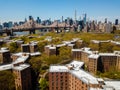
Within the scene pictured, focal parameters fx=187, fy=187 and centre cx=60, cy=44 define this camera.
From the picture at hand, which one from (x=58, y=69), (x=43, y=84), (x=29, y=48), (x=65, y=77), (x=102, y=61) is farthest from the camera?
(x=29, y=48)

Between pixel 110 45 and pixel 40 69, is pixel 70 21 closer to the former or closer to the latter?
pixel 110 45

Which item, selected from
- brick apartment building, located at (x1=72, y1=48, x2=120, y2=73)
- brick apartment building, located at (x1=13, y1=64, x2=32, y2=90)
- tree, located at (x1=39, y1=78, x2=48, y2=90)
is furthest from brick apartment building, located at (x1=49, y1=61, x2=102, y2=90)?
brick apartment building, located at (x1=72, y1=48, x2=120, y2=73)

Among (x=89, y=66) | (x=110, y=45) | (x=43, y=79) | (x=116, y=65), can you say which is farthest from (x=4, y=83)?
(x=110, y=45)

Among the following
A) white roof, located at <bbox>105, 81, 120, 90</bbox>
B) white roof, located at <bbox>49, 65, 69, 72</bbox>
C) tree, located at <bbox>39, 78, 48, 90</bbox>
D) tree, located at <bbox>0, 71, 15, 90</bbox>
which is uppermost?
white roof, located at <bbox>49, 65, 69, 72</bbox>

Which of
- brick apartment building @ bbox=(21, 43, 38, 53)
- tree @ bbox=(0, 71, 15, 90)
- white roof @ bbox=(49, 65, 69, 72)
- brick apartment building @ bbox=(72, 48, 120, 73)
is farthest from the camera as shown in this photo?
brick apartment building @ bbox=(21, 43, 38, 53)

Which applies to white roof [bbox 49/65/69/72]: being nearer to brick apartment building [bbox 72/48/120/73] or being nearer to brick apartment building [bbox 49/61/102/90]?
brick apartment building [bbox 49/61/102/90]

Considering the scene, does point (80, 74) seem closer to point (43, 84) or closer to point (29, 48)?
point (43, 84)

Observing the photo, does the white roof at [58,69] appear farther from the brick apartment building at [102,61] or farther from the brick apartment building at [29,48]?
the brick apartment building at [29,48]

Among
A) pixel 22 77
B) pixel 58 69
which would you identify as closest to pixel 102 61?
pixel 58 69

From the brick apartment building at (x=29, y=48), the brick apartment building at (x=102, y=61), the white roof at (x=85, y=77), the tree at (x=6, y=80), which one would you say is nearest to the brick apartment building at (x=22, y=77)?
the tree at (x=6, y=80)
